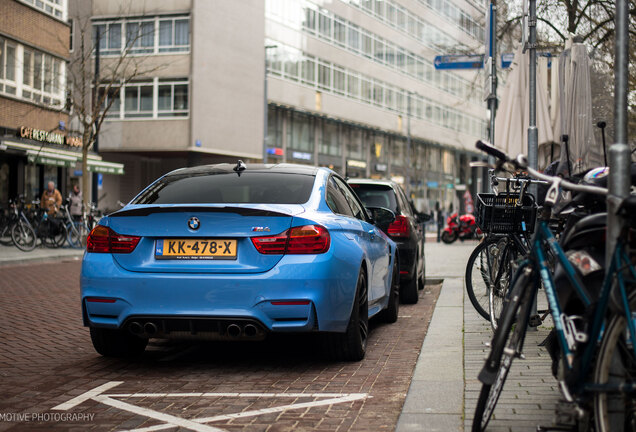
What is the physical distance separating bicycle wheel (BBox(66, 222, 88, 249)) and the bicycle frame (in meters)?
20.6

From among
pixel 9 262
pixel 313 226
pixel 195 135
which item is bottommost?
pixel 9 262

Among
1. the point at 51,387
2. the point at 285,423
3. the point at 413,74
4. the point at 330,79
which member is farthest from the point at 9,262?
the point at 413,74

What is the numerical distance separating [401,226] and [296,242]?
440cm

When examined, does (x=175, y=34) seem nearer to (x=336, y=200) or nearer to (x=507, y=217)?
(x=336, y=200)

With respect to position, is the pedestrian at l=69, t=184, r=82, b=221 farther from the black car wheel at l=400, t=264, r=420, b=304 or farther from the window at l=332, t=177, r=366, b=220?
the window at l=332, t=177, r=366, b=220

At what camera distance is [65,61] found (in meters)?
31.9

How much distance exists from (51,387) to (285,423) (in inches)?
73.6

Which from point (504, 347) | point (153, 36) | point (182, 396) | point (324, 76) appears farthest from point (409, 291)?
point (324, 76)

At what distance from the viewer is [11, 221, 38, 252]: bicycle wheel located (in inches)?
822

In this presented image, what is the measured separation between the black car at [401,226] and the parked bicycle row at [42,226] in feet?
43.5

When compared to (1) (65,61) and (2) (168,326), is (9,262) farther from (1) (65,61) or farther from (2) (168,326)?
(1) (65,61)

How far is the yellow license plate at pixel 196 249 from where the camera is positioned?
562 cm

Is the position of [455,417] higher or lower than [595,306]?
lower

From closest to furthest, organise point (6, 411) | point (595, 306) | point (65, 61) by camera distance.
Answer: point (595, 306) → point (6, 411) → point (65, 61)
